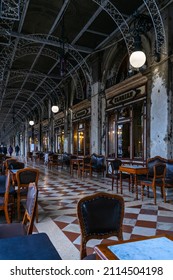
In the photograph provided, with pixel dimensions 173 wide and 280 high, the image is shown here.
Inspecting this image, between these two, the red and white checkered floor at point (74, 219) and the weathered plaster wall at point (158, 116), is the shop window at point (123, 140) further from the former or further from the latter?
the red and white checkered floor at point (74, 219)

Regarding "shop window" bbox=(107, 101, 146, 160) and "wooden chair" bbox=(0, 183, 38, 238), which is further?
"shop window" bbox=(107, 101, 146, 160)

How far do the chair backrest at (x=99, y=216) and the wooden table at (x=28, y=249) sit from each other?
403mm

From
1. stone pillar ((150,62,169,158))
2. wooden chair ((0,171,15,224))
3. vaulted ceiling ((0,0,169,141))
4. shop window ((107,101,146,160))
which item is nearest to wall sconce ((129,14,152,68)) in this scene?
vaulted ceiling ((0,0,169,141))

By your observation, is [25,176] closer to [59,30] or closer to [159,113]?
[159,113]

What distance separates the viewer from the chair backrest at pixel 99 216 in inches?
72.5

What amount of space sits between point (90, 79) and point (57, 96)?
4.93 m

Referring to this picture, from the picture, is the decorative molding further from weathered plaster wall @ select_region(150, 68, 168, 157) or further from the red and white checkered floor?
the red and white checkered floor

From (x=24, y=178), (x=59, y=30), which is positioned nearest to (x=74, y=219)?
(x=24, y=178)

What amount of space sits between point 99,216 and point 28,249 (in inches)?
27.3

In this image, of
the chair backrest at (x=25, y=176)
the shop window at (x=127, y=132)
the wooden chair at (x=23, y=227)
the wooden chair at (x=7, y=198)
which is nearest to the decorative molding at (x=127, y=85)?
the shop window at (x=127, y=132)

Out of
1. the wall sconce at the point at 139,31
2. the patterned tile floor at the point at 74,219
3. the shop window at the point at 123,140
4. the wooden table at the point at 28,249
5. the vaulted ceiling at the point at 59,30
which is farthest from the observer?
the shop window at the point at 123,140

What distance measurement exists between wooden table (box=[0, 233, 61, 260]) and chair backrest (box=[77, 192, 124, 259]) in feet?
1.32

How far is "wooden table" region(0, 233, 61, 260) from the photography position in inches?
49.7
